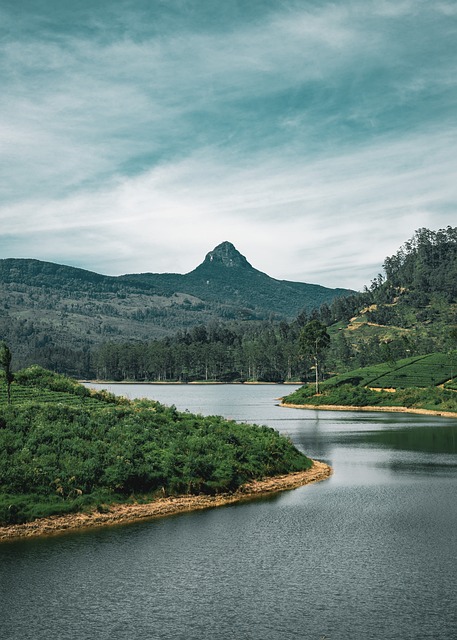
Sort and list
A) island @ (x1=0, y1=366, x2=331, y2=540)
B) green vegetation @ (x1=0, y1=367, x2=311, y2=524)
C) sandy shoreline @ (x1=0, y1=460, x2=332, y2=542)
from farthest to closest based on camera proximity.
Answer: green vegetation @ (x1=0, y1=367, x2=311, y2=524)
island @ (x1=0, y1=366, x2=331, y2=540)
sandy shoreline @ (x1=0, y1=460, x2=332, y2=542)

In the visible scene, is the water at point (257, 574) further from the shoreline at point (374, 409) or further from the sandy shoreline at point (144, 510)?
the shoreline at point (374, 409)

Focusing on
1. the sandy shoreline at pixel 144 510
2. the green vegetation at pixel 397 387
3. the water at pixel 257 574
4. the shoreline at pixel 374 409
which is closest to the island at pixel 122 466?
the sandy shoreline at pixel 144 510

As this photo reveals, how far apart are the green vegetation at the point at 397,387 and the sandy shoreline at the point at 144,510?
8269 cm

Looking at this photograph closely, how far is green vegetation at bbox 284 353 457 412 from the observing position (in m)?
134

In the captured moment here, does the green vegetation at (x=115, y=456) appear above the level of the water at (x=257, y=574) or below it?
above

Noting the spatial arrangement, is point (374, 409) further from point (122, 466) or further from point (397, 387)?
point (122, 466)

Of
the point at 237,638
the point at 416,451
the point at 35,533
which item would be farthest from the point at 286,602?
the point at 416,451

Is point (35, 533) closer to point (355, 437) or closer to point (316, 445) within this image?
point (316, 445)

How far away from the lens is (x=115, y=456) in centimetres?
4291

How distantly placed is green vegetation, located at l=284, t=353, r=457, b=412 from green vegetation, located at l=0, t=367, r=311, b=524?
80.8 m

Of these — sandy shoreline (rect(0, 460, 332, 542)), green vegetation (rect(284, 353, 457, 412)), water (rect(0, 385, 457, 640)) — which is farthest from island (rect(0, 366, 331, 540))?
green vegetation (rect(284, 353, 457, 412))

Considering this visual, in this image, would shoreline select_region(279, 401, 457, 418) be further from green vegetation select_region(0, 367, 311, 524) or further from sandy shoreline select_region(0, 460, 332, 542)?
sandy shoreline select_region(0, 460, 332, 542)

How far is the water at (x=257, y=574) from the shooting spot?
872 inches

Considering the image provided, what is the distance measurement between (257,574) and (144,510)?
13578mm
